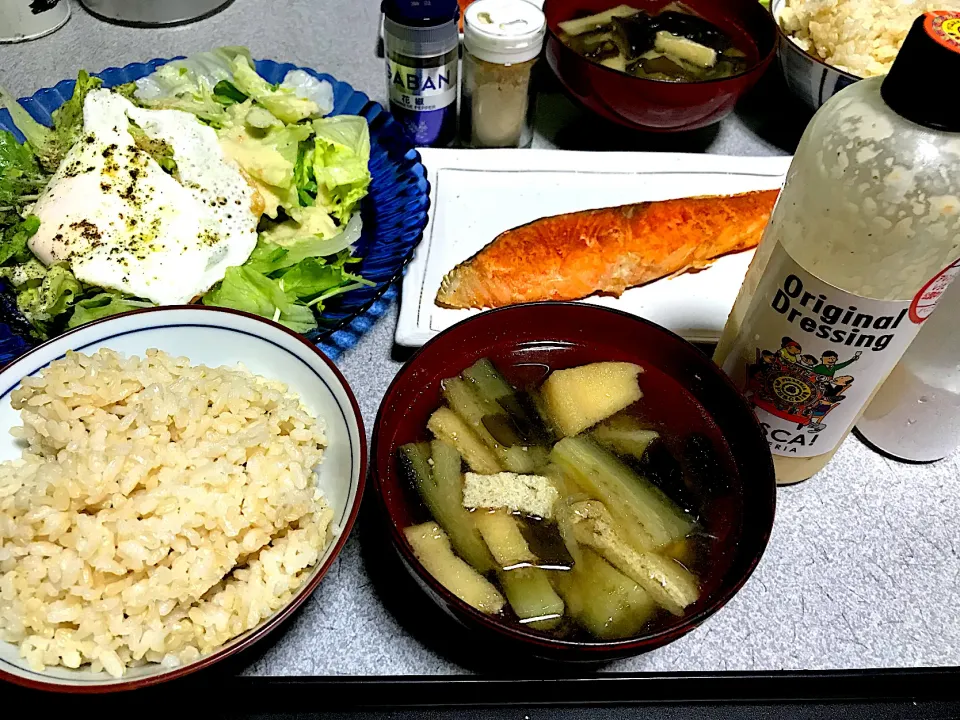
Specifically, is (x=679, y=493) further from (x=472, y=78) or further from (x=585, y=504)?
(x=472, y=78)

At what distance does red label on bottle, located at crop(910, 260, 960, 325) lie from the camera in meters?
0.80

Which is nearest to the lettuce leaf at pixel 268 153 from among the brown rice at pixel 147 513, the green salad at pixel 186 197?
the green salad at pixel 186 197

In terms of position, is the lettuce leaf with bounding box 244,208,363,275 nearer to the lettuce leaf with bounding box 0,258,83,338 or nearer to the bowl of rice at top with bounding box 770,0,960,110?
the lettuce leaf with bounding box 0,258,83,338

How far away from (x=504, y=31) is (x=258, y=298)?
0.71m

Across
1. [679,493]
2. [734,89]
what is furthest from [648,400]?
[734,89]

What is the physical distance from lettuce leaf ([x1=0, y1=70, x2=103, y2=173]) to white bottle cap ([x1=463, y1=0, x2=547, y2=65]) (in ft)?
2.40

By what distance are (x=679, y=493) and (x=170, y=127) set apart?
3.60 feet

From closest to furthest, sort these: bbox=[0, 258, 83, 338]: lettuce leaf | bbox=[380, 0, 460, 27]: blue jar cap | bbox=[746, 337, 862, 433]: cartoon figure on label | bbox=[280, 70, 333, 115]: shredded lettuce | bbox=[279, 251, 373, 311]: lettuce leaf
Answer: bbox=[746, 337, 862, 433]: cartoon figure on label → bbox=[0, 258, 83, 338]: lettuce leaf → bbox=[279, 251, 373, 311]: lettuce leaf → bbox=[380, 0, 460, 27]: blue jar cap → bbox=[280, 70, 333, 115]: shredded lettuce

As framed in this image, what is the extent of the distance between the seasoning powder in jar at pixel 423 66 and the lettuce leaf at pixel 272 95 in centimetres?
19

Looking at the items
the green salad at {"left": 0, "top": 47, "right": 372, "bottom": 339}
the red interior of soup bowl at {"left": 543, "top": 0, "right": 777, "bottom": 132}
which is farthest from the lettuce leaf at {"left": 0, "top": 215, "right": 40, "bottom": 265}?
the red interior of soup bowl at {"left": 543, "top": 0, "right": 777, "bottom": 132}

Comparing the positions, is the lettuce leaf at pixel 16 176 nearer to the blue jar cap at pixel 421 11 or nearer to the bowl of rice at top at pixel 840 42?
the blue jar cap at pixel 421 11

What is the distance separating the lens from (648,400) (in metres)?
1.05

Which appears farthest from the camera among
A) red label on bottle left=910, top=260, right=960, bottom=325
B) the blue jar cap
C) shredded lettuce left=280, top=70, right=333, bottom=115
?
shredded lettuce left=280, top=70, right=333, bottom=115

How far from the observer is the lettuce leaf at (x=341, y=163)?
1.39 metres
